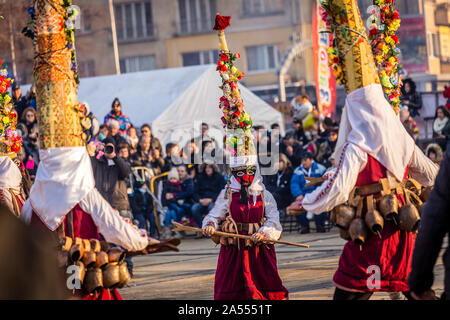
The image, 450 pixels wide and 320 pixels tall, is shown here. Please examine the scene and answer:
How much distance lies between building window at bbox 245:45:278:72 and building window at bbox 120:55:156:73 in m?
5.32

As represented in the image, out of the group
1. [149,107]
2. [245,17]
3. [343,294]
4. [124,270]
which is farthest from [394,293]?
[245,17]

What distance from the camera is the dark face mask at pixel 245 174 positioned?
336 inches

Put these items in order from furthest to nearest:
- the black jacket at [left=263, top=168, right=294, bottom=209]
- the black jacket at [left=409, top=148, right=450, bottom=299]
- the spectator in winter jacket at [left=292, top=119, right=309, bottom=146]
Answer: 1. the spectator in winter jacket at [left=292, top=119, right=309, bottom=146]
2. the black jacket at [left=263, top=168, right=294, bottom=209]
3. the black jacket at [left=409, top=148, right=450, bottom=299]

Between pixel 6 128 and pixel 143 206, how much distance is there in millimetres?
5364

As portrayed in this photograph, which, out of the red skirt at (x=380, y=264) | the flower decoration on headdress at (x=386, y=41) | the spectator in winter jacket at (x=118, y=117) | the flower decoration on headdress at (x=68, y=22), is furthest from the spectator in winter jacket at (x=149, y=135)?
the red skirt at (x=380, y=264)

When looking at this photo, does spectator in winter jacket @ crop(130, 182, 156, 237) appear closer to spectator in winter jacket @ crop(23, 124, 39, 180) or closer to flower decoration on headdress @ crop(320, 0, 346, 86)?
spectator in winter jacket @ crop(23, 124, 39, 180)

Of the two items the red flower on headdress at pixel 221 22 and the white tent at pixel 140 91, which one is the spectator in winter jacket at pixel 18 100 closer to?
the white tent at pixel 140 91

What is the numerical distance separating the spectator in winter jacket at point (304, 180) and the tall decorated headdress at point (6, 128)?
662 cm

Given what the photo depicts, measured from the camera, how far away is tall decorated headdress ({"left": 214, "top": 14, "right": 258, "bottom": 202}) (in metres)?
8.71

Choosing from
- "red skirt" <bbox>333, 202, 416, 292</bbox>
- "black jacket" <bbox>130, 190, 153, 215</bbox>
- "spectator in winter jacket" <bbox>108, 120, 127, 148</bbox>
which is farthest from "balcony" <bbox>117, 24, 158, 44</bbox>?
"red skirt" <bbox>333, 202, 416, 292</bbox>

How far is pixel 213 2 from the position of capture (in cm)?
4562

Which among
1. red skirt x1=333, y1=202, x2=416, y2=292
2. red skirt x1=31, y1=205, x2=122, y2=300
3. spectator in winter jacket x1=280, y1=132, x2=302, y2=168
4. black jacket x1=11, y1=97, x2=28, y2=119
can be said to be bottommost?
red skirt x1=333, y1=202, x2=416, y2=292
